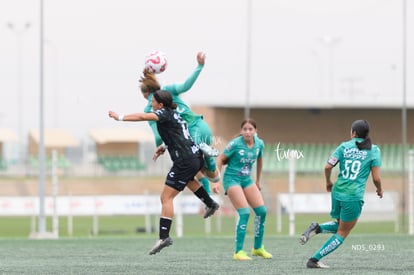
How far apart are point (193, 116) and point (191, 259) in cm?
211

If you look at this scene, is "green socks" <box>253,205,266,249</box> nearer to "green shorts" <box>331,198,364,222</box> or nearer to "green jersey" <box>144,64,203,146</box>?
"green jersey" <box>144,64,203,146</box>

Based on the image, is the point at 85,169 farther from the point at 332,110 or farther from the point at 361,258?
the point at 361,258

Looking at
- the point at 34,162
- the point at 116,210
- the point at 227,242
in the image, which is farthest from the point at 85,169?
the point at 227,242

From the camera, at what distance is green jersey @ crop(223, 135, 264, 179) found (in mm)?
15570

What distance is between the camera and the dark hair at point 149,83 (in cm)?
1442

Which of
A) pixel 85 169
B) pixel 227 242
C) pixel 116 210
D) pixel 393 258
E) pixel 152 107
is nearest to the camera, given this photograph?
pixel 152 107

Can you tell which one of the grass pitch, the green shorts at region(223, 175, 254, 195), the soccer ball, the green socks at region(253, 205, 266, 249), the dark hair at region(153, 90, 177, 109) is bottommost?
the grass pitch

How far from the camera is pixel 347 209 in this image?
536 inches

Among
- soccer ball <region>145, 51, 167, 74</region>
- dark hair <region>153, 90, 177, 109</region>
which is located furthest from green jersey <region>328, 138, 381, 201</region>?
soccer ball <region>145, 51, 167, 74</region>

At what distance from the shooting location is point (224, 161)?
1566 cm

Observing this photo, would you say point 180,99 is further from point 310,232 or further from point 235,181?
point 310,232

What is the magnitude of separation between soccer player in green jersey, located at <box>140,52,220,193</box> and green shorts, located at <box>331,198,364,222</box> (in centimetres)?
180

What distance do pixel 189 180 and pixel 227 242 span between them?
24.0 feet

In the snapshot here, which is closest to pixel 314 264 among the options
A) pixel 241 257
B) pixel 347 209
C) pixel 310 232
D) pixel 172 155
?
pixel 310 232
